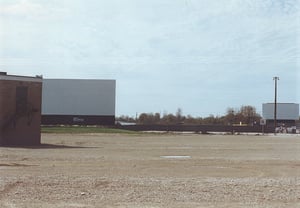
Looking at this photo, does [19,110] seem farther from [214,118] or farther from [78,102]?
[214,118]

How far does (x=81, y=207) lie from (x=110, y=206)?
24.8 inches

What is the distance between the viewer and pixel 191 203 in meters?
12.1

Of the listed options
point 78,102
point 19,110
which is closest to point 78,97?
point 78,102

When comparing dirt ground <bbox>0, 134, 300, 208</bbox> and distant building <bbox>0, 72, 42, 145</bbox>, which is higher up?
distant building <bbox>0, 72, 42, 145</bbox>

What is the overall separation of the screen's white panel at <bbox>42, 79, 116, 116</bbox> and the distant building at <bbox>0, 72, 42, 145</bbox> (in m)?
60.0

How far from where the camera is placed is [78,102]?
105m

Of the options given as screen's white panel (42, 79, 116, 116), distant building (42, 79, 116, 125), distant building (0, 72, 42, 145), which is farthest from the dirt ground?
screen's white panel (42, 79, 116, 116)

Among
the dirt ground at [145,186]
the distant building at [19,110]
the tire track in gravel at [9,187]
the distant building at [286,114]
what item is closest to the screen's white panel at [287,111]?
the distant building at [286,114]

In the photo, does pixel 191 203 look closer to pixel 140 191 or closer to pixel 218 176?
pixel 140 191

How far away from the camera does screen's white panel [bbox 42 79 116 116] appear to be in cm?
10438

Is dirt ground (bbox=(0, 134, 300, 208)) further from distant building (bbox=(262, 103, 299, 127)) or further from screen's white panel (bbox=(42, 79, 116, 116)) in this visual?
distant building (bbox=(262, 103, 299, 127))

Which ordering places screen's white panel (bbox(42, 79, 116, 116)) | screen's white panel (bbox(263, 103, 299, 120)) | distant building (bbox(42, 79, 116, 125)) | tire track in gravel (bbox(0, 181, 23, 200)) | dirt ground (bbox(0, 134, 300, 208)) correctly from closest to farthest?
dirt ground (bbox(0, 134, 300, 208)) → tire track in gravel (bbox(0, 181, 23, 200)) → distant building (bbox(42, 79, 116, 125)) → screen's white panel (bbox(42, 79, 116, 116)) → screen's white panel (bbox(263, 103, 299, 120))

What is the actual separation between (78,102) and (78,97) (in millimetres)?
1097

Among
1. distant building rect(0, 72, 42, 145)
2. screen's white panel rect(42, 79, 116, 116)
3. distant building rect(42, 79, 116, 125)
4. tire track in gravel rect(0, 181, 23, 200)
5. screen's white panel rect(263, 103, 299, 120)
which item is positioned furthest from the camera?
screen's white panel rect(263, 103, 299, 120)
